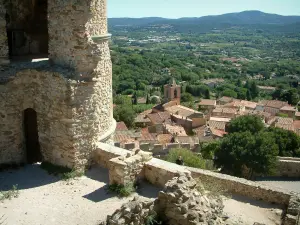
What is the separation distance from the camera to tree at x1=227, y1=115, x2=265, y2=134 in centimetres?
3562

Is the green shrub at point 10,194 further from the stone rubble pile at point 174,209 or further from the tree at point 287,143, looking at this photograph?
the tree at point 287,143

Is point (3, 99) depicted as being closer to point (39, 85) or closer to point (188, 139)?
point (39, 85)

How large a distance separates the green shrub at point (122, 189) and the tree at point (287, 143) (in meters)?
23.5

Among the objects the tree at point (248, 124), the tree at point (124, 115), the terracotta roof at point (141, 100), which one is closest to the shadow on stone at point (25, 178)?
the tree at point (248, 124)

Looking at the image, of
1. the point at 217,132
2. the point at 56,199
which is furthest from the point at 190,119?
the point at 56,199

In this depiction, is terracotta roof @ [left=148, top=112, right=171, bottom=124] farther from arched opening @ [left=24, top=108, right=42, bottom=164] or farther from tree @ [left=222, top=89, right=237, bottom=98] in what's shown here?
arched opening @ [left=24, top=108, right=42, bottom=164]

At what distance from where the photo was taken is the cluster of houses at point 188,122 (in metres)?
37.8

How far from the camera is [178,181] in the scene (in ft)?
23.9

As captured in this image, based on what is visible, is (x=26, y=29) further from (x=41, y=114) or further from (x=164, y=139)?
(x=164, y=139)

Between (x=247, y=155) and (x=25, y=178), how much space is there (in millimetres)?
18168

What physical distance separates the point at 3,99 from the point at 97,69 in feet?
9.14

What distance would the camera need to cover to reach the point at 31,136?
11.5 meters

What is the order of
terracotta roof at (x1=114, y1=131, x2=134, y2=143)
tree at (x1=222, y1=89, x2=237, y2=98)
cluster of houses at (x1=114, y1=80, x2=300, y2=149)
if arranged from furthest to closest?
tree at (x1=222, y1=89, x2=237, y2=98) < cluster of houses at (x1=114, y1=80, x2=300, y2=149) < terracotta roof at (x1=114, y1=131, x2=134, y2=143)

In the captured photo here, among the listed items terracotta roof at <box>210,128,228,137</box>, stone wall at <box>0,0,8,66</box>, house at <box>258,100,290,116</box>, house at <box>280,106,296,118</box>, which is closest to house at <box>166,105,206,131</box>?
terracotta roof at <box>210,128,228,137</box>
